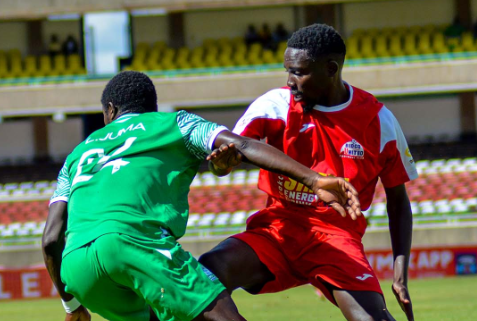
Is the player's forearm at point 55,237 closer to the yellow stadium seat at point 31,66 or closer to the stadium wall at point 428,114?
the stadium wall at point 428,114

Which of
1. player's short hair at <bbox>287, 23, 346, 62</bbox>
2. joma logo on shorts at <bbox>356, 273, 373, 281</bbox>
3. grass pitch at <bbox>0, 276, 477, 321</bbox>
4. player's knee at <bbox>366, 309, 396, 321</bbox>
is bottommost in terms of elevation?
grass pitch at <bbox>0, 276, 477, 321</bbox>

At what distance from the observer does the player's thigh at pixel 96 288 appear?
12.2 feet

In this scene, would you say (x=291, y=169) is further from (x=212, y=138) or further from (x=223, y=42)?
(x=223, y=42)

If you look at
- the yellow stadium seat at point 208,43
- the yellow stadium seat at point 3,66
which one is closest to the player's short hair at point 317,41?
the yellow stadium seat at point 208,43

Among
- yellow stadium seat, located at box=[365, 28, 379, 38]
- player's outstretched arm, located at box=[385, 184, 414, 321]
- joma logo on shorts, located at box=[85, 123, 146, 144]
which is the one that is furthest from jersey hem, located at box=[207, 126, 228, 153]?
yellow stadium seat, located at box=[365, 28, 379, 38]

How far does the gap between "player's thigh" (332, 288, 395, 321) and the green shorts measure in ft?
3.45

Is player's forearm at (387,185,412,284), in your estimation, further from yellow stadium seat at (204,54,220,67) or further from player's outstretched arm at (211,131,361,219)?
yellow stadium seat at (204,54,220,67)

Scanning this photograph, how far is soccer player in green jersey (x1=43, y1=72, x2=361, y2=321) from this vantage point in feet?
12.0

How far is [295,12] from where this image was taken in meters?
27.7

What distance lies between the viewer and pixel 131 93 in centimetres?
415

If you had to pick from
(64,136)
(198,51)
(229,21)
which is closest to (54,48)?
(64,136)

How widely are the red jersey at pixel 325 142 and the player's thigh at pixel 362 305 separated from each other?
1.40ft

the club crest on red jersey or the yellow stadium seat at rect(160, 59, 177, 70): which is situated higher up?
the club crest on red jersey

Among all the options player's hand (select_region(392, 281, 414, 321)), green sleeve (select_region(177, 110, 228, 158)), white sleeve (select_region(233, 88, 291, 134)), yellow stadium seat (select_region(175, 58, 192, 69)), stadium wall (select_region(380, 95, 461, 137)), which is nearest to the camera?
green sleeve (select_region(177, 110, 228, 158))
